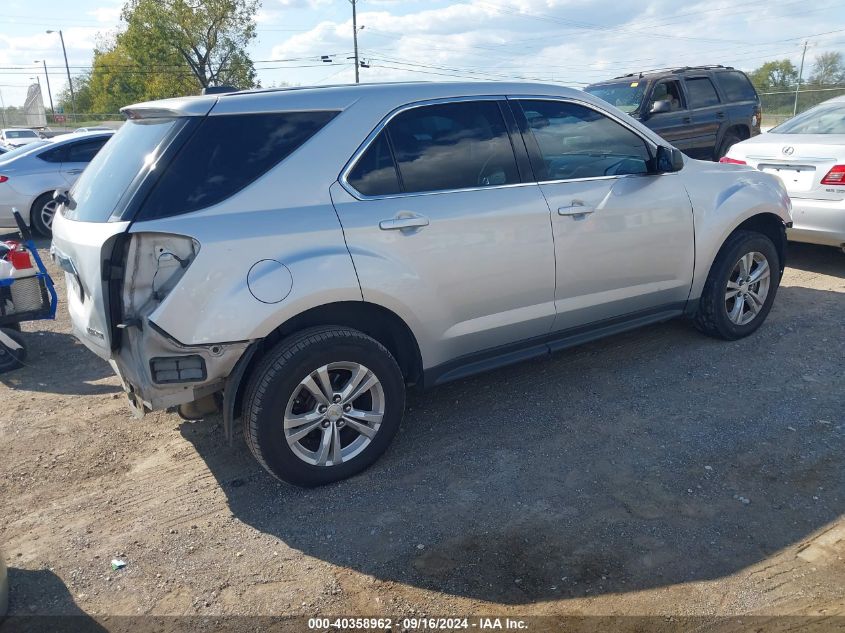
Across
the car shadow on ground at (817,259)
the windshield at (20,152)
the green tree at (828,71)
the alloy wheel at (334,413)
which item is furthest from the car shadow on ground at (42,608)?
the green tree at (828,71)

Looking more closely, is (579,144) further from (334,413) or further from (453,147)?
(334,413)

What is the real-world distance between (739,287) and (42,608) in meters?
4.77

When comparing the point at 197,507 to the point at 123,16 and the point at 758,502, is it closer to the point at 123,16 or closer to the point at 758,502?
the point at 758,502

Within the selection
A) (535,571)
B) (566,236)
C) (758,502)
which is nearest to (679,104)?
(566,236)

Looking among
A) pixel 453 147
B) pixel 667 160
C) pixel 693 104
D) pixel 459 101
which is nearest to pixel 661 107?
pixel 693 104

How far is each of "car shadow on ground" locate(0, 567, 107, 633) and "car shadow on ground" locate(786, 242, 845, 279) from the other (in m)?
6.79

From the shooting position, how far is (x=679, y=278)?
15.4 feet

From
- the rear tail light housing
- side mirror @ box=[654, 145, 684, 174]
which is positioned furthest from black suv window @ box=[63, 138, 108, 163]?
the rear tail light housing

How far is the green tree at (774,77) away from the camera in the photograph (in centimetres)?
3692

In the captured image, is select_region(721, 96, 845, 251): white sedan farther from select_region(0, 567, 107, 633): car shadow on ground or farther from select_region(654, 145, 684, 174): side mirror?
select_region(0, 567, 107, 633): car shadow on ground

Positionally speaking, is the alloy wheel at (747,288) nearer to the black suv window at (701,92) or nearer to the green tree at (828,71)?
the black suv window at (701,92)

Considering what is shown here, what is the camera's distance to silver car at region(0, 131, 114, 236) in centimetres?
991

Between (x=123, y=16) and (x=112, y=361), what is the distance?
51624mm

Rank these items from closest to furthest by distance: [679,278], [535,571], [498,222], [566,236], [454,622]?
[454,622] < [535,571] < [498,222] < [566,236] < [679,278]
